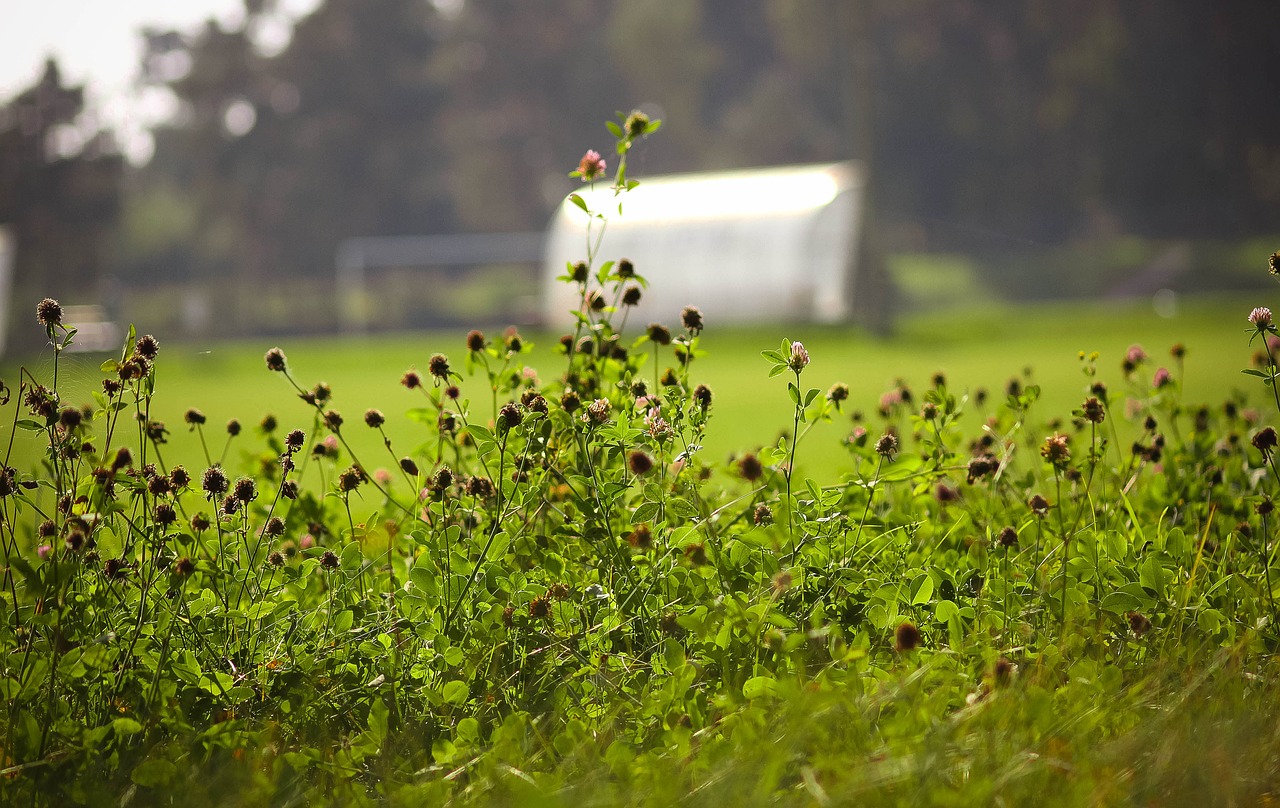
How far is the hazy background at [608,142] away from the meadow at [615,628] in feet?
61.1

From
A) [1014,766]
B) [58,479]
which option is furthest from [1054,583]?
[58,479]

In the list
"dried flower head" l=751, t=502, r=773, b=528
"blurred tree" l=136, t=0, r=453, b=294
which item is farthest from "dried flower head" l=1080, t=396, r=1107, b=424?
"blurred tree" l=136, t=0, r=453, b=294

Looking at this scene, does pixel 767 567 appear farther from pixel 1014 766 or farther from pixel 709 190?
pixel 709 190

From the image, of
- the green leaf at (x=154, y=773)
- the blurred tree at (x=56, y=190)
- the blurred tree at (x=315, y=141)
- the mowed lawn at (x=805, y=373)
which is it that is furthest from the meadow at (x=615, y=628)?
the blurred tree at (x=315, y=141)

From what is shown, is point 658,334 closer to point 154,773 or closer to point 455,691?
point 455,691

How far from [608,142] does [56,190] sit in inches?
525

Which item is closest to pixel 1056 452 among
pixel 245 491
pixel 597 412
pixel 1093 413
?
pixel 1093 413

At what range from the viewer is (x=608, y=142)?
110 ft

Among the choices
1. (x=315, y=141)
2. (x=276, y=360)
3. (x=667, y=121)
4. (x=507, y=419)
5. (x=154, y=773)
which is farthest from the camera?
(x=315, y=141)

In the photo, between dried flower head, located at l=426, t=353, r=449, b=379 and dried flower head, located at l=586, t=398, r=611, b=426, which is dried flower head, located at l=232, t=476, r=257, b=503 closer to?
dried flower head, located at l=426, t=353, r=449, b=379

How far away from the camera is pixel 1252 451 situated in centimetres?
242

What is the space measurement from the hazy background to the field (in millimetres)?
18637

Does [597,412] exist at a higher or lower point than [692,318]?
lower

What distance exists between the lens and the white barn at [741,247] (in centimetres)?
2159
